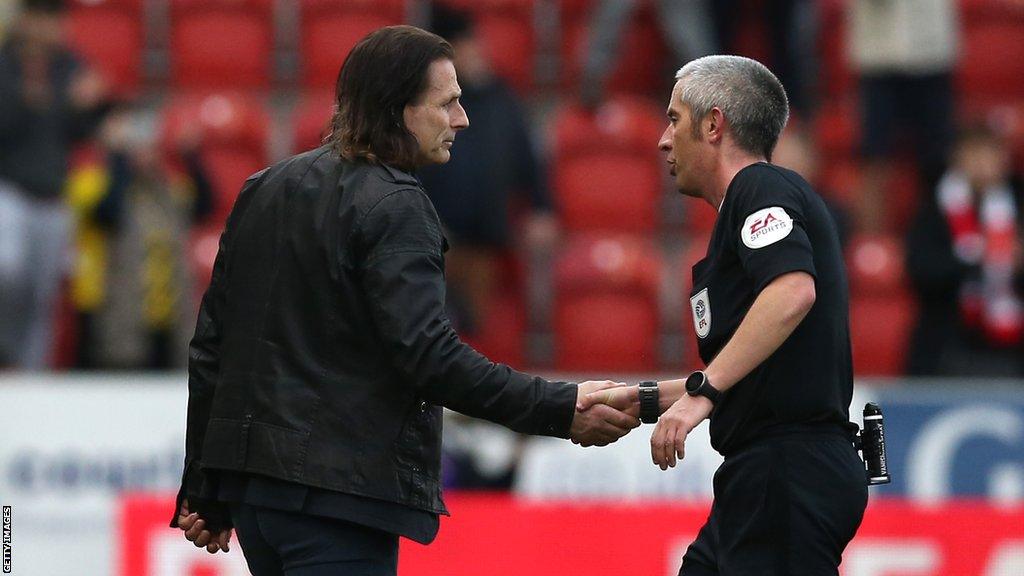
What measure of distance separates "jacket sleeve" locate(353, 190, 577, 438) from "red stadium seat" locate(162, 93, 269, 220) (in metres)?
6.22

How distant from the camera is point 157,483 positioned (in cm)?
857

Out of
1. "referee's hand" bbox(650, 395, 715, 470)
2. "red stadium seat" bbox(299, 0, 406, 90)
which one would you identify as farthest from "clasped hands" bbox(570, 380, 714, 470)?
"red stadium seat" bbox(299, 0, 406, 90)

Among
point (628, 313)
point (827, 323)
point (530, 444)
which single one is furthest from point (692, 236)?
point (827, 323)

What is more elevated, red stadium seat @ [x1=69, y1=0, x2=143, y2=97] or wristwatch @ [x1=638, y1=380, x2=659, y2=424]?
red stadium seat @ [x1=69, y1=0, x2=143, y2=97]

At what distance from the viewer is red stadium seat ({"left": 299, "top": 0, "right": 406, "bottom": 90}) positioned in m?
11.0

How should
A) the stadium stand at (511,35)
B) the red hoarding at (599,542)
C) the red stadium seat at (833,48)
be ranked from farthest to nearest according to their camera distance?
the stadium stand at (511,35) < the red stadium seat at (833,48) < the red hoarding at (599,542)

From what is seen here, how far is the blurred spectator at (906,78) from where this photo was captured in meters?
9.56

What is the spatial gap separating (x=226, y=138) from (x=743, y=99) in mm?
6438

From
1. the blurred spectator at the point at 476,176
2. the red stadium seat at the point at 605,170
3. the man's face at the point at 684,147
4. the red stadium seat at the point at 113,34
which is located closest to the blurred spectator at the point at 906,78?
the red stadium seat at the point at 605,170

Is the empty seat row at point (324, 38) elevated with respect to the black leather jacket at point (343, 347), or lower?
elevated

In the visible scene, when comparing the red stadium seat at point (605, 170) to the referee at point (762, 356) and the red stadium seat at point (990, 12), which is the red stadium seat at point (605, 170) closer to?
the red stadium seat at point (990, 12)

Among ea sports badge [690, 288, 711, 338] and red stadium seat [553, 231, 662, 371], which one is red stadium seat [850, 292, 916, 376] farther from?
ea sports badge [690, 288, 711, 338]

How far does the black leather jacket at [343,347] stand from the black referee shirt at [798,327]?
568mm

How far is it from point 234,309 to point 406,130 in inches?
23.8
